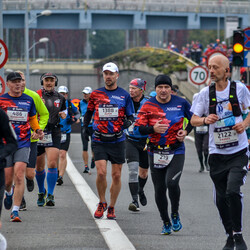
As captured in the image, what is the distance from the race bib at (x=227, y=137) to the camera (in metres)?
8.23

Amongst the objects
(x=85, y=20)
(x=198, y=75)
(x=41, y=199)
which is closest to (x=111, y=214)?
(x=41, y=199)

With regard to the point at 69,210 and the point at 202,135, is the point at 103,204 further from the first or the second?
the point at 202,135

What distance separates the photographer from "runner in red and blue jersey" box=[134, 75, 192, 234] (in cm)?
953

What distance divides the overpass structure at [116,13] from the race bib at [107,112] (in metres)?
63.3

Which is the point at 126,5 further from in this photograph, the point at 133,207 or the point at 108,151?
the point at 108,151

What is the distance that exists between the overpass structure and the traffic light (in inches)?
2140

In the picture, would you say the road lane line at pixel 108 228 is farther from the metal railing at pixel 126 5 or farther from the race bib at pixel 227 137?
the metal railing at pixel 126 5

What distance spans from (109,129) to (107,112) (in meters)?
0.22

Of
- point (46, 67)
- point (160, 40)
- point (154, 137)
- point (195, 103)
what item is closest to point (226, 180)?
point (195, 103)

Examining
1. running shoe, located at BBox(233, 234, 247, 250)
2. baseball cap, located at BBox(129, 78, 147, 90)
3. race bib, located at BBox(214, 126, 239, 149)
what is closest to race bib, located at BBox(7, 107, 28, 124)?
baseball cap, located at BBox(129, 78, 147, 90)

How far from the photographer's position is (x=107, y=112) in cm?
1082

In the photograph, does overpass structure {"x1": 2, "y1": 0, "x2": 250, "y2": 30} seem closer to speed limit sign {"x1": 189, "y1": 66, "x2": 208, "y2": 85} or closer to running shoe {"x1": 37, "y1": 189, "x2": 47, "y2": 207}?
speed limit sign {"x1": 189, "y1": 66, "x2": 208, "y2": 85}

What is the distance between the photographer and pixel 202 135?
19.4 meters

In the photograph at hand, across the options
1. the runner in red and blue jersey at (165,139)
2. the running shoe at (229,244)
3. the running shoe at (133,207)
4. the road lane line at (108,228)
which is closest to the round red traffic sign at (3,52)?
the road lane line at (108,228)
